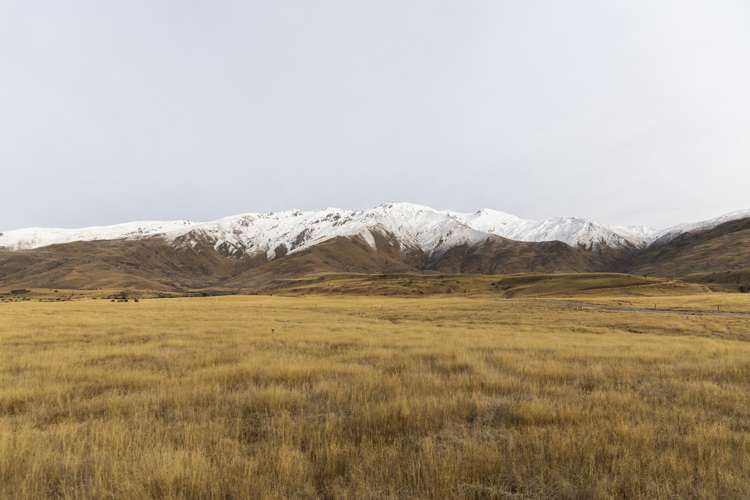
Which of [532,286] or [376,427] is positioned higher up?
[376,427]

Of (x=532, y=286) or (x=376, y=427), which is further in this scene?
(x=532, y=286)

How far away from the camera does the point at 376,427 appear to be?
19.9 ft

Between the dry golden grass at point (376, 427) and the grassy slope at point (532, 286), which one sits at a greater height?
the dry golden grass at point (376, 427)

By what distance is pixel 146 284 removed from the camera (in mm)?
180250

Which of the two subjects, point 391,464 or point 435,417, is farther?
point 435,417

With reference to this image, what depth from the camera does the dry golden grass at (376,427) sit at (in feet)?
14.2

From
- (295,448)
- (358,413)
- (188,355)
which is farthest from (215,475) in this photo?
(188,355)

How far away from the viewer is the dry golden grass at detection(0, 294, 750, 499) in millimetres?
4328

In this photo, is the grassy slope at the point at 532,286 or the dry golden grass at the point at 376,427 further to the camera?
the grassy slope at the point at 532,286

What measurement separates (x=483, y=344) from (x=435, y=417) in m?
9.74

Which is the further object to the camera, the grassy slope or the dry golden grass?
the grassy slope

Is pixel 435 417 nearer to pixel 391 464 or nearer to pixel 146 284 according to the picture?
pixel 391 464

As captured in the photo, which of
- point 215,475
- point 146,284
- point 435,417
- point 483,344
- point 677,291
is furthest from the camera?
point 146,284

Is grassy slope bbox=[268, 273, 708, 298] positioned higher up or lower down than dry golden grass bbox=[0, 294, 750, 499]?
lower down
